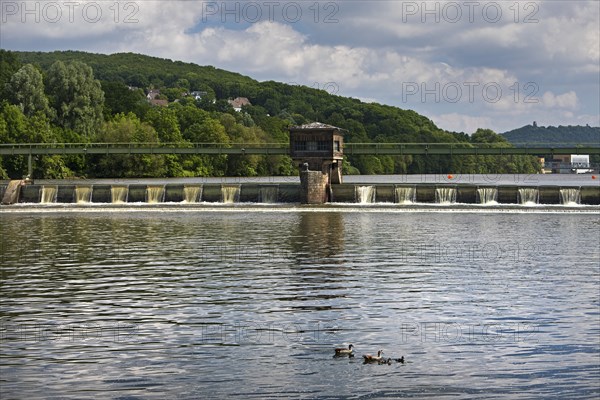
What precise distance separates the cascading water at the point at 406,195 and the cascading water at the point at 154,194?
21786 millimetres

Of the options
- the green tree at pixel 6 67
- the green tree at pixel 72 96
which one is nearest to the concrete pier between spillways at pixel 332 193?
the green tree at pixel 72 96

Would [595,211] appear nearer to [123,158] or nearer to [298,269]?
[298,269]

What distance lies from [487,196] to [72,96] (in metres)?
83.3

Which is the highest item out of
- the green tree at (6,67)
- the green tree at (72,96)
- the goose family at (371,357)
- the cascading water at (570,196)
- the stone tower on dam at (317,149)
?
the green tree at (6,67)

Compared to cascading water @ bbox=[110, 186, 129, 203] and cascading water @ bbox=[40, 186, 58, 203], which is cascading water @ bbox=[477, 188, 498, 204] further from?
cascading water @ bbox=[40, 186, 58, 203]

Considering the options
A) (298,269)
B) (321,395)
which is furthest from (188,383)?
(298,269)

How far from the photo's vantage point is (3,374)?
2184 cm

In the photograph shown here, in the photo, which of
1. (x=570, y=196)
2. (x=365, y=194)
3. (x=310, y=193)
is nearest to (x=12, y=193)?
(x=310, y=193)

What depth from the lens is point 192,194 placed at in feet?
287

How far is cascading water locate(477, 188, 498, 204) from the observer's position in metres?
83.8

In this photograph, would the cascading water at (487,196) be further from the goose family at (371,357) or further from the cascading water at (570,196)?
the goose family at (371,357)

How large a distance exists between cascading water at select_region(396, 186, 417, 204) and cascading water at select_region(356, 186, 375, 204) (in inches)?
92.7

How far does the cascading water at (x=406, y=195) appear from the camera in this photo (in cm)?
8500

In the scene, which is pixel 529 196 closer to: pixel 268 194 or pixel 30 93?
pixel 268 194
